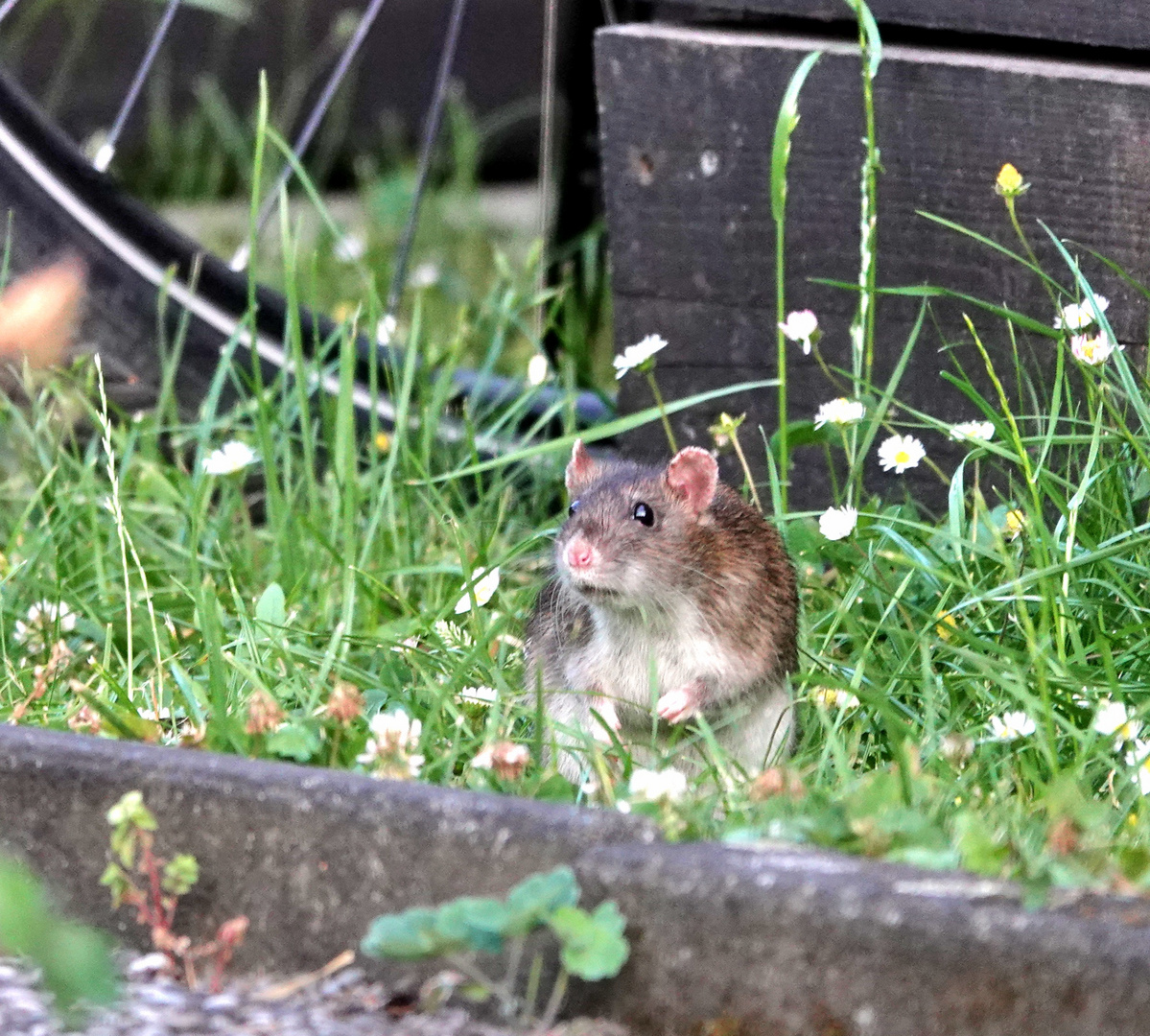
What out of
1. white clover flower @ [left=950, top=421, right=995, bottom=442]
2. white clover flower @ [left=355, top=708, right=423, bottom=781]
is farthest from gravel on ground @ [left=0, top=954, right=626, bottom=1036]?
white clover flower @ [left=950, top=421, right=995, bottom=442]

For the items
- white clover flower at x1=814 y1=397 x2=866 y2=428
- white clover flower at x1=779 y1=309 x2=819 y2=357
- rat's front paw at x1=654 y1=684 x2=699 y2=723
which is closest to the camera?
rat's front paw at x1=654 y1=684 x2=699 y2=723

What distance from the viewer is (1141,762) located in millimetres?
2246

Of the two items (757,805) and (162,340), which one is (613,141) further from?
(757,805)

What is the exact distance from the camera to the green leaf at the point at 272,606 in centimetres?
285

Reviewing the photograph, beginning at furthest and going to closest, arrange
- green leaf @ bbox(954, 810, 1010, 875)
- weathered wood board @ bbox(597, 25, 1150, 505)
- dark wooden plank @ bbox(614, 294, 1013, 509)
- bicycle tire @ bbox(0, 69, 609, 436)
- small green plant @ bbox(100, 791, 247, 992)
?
bicycle tire @ bbox(0, 69, 609, 436) → dark wooden plank @ bbox(614, 294, 1013, 509) → weathered wood board @ bbox(597, 25, 1150, 505) → small green plant @ bbox(100, 791, 247, 992) → green leaf @ bbox(954, 810, 1010, 875)

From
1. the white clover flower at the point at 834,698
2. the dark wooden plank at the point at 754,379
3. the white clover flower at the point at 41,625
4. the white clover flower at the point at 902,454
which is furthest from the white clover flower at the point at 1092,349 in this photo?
the white clover flower at the point at 41,625

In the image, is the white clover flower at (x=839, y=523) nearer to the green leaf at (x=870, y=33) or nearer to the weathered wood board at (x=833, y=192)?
the weathered wood board at (x=833, y=192)

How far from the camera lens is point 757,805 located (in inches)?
84.4

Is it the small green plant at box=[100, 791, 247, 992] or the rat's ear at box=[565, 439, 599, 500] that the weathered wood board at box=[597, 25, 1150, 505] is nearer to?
the rat's ear at box=[565, 439, 599, 500]

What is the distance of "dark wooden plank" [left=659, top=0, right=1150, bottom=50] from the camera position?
3.11 metres

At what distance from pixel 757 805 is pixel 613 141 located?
179 centimetres

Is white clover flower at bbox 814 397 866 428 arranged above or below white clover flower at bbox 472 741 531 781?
above

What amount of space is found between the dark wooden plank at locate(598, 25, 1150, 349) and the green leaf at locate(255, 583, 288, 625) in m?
1.11

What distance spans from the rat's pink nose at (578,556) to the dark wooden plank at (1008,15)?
128 centimetres
